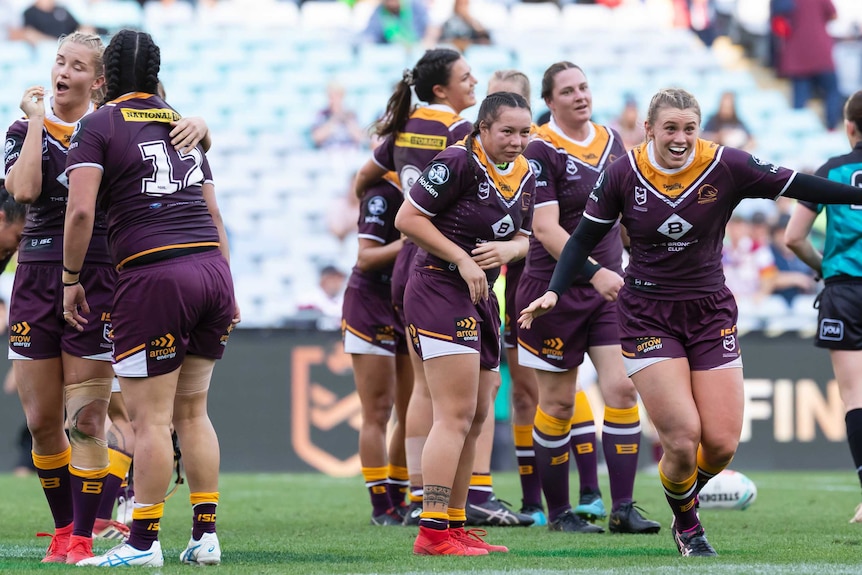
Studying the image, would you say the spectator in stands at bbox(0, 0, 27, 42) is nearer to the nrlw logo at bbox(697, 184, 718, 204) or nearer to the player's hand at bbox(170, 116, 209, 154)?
the player's hand at bbox(170, 116, 209, 154)

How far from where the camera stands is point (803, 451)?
1286 cm

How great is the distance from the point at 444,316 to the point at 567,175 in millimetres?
1844

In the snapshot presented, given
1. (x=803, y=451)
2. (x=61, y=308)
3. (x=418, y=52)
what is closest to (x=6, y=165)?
(x=61, y=308)

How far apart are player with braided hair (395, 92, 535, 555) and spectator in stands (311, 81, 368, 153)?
11613 mm

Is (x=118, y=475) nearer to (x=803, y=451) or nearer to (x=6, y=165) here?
(x=6, y=165)

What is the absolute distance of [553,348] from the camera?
7074 millimetres

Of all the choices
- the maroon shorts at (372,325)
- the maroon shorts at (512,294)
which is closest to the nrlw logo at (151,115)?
the maroon shorts at (372,325)

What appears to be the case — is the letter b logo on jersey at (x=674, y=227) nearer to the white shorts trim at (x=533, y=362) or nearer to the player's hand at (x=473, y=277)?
the player's hand at (x=473, y=277)

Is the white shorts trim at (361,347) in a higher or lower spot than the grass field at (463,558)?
higher

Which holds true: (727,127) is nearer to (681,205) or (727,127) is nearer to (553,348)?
(553,348)

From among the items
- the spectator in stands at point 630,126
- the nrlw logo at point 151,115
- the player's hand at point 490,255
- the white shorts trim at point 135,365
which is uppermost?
the spectator in stands at point 630,126

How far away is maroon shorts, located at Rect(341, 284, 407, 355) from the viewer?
7.69 m

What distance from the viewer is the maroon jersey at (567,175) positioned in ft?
23.5

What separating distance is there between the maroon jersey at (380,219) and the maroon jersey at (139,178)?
2478 millimetres
